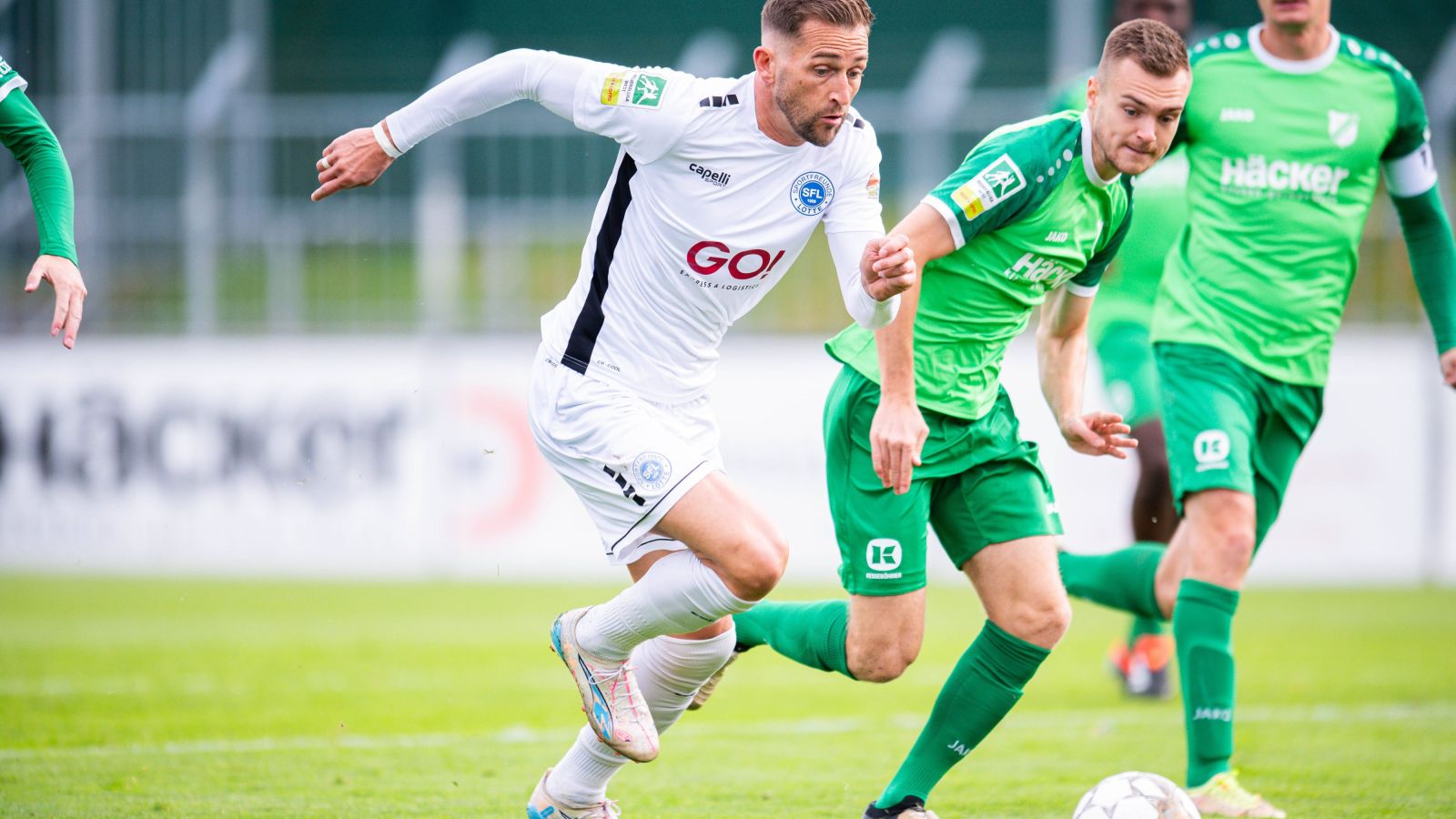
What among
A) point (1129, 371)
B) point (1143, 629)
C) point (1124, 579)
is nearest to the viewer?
point (1124, 579)

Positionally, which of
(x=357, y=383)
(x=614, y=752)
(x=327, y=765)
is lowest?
(x=357, y=383)

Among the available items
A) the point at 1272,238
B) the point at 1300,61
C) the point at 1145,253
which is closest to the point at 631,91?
the point at 1272,238

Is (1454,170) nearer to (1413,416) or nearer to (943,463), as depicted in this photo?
(1413,416)

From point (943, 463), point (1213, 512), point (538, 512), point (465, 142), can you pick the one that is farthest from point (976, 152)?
point (465, 142)

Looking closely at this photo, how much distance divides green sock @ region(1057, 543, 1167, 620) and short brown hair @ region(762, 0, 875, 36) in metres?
2.58

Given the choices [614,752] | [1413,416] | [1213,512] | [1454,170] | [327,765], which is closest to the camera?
[614,752]

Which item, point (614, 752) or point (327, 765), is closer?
point (614, 752)

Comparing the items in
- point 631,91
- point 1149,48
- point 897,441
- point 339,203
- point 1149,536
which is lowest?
point 339,203

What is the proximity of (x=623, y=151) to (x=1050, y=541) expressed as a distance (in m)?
1.74

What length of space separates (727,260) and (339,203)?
455 inches

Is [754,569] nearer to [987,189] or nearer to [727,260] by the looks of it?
[727,260]

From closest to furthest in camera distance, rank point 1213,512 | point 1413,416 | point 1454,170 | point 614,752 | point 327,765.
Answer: point 614,752 < point 1213,512 < point 327,765 < point 1413,416 < point 1454,170

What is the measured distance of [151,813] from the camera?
489 cm

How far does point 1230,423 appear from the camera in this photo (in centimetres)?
529
